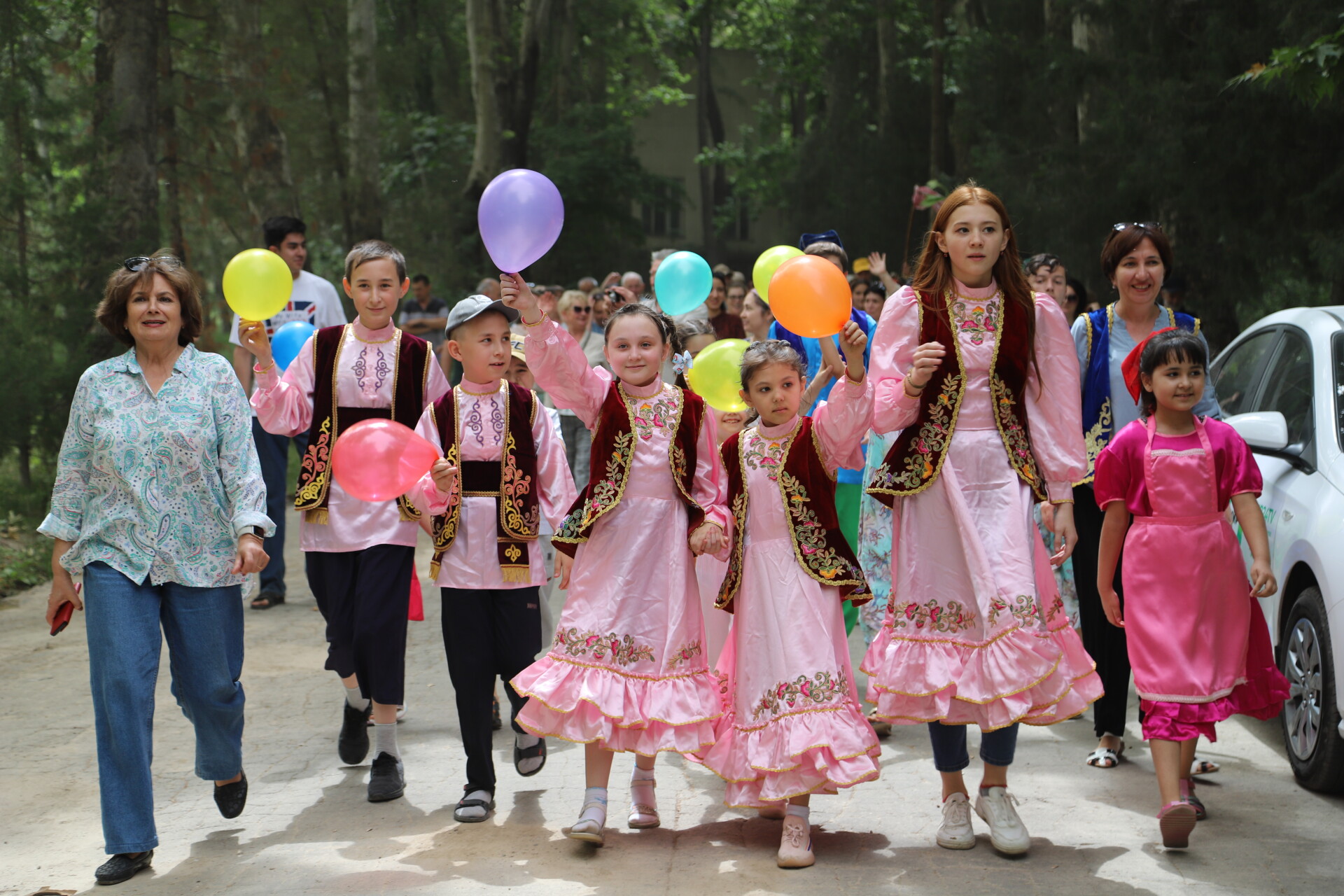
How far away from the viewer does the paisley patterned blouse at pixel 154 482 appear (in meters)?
4.56

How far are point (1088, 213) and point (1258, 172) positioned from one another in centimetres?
301

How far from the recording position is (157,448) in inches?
182

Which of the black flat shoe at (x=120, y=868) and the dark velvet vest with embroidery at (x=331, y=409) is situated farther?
the dark velvet vest with embroidery at (x=331, y=409)

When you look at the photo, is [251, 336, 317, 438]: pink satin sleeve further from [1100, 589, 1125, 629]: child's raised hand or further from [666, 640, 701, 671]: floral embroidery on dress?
[1100, 589, 1125, 629]: child's raised hand

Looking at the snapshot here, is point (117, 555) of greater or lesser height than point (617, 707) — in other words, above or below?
above

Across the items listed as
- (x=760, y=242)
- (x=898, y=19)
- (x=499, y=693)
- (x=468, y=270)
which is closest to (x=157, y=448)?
(x=499, y=693)

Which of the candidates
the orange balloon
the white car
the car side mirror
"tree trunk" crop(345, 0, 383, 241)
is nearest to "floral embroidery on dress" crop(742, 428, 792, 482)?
the orange balloon

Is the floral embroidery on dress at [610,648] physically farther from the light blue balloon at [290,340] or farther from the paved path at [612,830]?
the light blue balloon at [290,340]

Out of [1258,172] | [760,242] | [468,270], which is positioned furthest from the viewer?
[760,242]

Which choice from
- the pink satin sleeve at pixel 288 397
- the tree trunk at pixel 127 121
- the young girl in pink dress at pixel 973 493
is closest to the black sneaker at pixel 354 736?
the pink satin sleeve at pixel 288 397

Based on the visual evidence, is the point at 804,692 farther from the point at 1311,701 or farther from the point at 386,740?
the point at 1311,701

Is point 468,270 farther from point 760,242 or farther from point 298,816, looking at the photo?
point 760,242

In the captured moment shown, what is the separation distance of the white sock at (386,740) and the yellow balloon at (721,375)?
186cm

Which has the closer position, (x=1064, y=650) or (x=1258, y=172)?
(x=1064, y=650)
